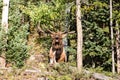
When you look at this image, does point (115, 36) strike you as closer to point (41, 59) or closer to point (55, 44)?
point (41, 59)

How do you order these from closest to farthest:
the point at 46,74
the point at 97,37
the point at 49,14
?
the point at 46,74 → the point at 97,37 → the point at 49,14

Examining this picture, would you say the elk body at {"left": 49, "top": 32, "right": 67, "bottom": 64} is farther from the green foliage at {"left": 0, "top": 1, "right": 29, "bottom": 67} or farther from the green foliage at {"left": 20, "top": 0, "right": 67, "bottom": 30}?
the green foliage at {"left": 20, "top": 0, "right": 67, "bottom": 30}

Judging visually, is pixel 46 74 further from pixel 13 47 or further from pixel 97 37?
pixel 97 37

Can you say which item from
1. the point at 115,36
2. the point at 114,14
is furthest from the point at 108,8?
the point at 115,36

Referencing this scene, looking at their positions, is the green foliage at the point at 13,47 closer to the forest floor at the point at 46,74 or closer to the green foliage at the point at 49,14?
the forest floor at the point at 46,74

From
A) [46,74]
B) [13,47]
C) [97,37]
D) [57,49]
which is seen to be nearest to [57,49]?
[57,49]

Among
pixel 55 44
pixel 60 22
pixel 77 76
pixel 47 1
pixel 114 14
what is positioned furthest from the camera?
pixel 47 1

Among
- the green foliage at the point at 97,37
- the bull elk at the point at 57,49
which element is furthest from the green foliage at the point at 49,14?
the bull elk at the point at 57,49

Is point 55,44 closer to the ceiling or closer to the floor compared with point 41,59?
closer to the ceiling

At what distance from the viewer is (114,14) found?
31375mm

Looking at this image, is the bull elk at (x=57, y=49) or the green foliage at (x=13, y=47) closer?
the bull elk at (x=57, y=49)

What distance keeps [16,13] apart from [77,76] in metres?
8.04

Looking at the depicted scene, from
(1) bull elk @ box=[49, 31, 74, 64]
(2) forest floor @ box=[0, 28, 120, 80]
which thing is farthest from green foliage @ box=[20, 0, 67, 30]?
(2) forest floor @ box=[0, 28, 120, 80]

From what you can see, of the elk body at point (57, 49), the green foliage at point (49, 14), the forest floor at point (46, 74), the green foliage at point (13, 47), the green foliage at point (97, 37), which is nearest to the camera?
the forest floor at point (46, 74)
